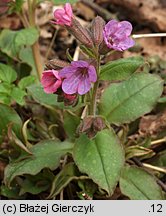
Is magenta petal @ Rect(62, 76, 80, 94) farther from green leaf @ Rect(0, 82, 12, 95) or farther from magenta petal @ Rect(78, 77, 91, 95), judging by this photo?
green leaf @ Rect(0, 82, 12, 95)

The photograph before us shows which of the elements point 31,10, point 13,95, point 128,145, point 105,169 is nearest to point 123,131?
point 128,145

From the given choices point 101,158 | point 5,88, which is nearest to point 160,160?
point 101,158

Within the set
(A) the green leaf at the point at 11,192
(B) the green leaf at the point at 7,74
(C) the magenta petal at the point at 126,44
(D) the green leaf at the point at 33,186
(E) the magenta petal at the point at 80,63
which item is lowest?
(A) the green leaf at the point at 11,192

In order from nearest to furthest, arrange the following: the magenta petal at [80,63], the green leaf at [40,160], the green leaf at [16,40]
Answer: the magenta petal at [80,63], the green leaf at [40,160], the green leaf at [16,40]

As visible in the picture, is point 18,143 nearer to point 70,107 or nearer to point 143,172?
point 70,107

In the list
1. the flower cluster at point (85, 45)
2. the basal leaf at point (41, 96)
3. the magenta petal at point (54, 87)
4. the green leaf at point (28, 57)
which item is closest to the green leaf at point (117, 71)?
the flower cluster at point (85, 45)

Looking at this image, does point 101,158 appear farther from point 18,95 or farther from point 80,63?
point 18,95

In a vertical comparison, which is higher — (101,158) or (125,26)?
(125,26)

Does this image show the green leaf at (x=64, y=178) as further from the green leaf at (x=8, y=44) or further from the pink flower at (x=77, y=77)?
the green leaf at (x=8, y=44)
